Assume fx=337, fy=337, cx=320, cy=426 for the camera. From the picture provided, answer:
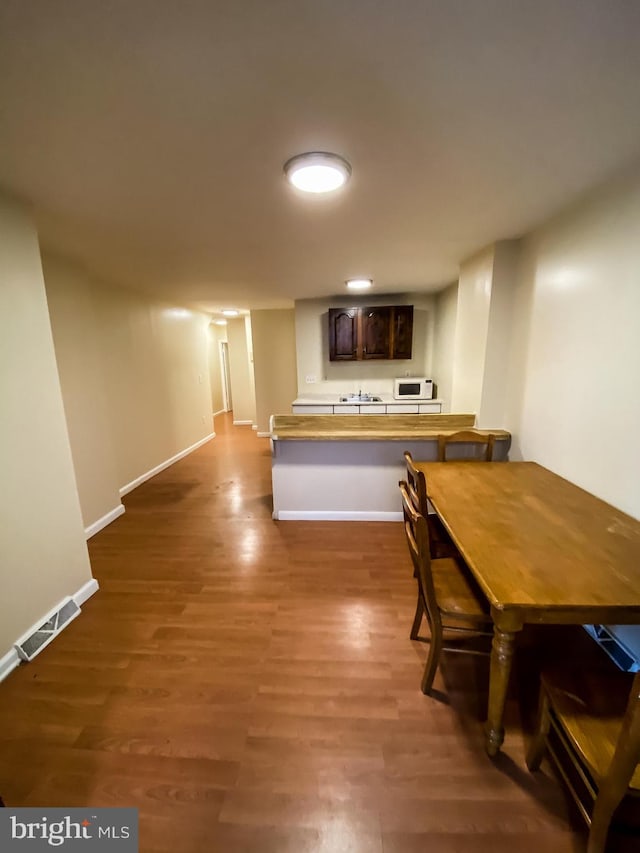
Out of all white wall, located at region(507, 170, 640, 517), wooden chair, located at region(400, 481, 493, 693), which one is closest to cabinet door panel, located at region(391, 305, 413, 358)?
white wall, located at region(507, 170, 640, 517)

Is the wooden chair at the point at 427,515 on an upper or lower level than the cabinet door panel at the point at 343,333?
lower

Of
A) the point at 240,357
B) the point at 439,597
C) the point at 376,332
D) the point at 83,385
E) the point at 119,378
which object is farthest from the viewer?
the point at 240,357

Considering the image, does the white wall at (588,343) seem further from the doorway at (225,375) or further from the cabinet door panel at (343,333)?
the doorway at (225,375)

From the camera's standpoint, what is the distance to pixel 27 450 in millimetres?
1788

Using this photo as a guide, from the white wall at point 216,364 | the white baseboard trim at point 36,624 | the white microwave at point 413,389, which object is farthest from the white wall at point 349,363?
the white wall at point 216,364

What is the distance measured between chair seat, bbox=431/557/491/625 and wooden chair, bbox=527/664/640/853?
0.30 metres

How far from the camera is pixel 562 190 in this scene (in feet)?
5.94

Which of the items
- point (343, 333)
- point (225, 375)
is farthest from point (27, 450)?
point (225, 375)

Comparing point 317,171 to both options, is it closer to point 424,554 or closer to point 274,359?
point 424,554

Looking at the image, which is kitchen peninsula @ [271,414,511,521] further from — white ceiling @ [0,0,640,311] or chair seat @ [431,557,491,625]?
white ceiling @ [0,0,640,311]

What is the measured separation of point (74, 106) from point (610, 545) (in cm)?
257

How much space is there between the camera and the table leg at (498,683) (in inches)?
45.7

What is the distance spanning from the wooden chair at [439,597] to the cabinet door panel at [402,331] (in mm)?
3367

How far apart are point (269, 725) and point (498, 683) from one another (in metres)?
0.94
